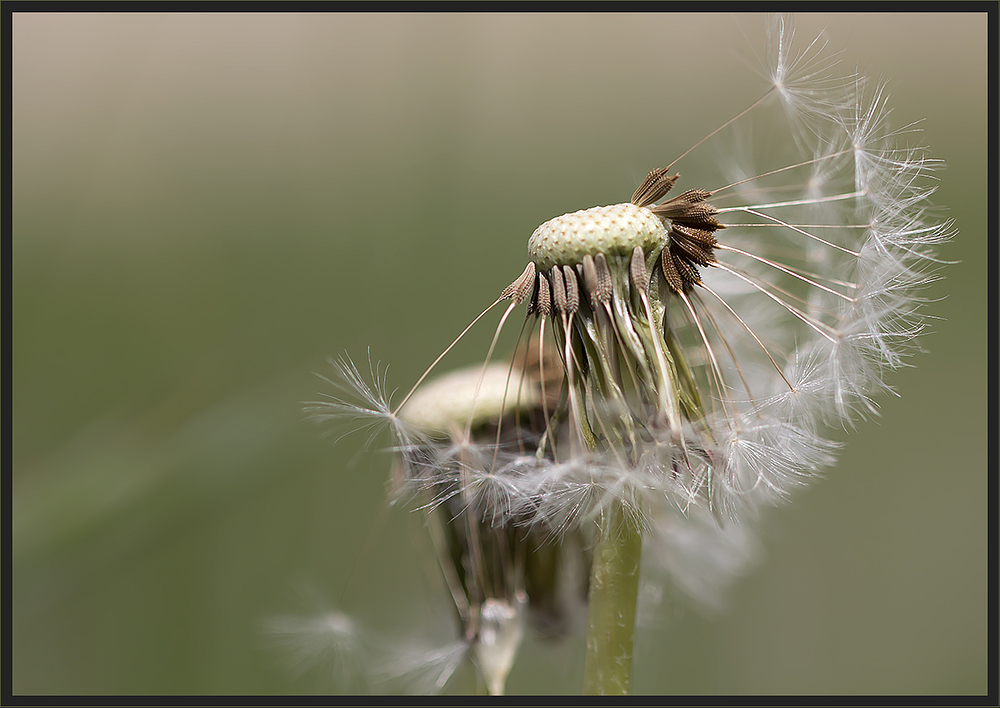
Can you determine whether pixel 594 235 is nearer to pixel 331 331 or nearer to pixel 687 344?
pixel 687 344

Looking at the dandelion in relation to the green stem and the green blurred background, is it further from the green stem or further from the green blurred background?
the green blurred background

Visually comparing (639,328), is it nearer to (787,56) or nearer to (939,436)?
(787,56)

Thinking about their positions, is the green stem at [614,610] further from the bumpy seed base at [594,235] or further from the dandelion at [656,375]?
the bumpy seed base at [594,235]

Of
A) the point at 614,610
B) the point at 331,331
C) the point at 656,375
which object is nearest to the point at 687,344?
the point at 656,375

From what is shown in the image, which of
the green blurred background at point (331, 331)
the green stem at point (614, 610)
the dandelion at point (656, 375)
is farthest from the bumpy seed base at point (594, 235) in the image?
the green blurred background at point (331, 331)

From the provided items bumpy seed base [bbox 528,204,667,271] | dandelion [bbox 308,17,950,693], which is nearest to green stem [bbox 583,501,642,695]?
dandelion [bbox 308,17,950,693]

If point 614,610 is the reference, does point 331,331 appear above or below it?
above

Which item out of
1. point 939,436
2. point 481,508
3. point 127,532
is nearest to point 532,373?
point 481,508
